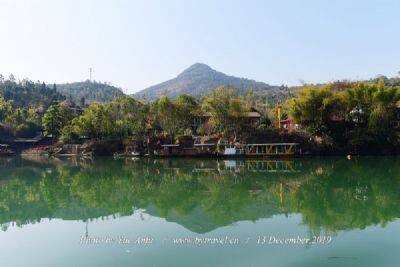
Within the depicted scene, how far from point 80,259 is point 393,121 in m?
42.0

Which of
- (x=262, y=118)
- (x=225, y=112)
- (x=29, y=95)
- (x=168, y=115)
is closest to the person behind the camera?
(x=225, y=112)

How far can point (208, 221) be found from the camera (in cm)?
1348

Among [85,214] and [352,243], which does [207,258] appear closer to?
[352,243]

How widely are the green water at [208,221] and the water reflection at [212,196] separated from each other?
0.16 ft

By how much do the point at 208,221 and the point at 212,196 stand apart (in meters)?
5.59

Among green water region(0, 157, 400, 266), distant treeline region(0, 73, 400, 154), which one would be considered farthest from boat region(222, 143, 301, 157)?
green water region(0, 157, 400, 266)

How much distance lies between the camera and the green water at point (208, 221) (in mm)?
9531

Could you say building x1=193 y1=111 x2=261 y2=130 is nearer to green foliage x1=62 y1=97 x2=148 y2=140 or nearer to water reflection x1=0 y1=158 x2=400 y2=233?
green foliage x1=62 y1=97 x2=148 y2=140

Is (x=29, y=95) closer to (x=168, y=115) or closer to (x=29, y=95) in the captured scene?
(x=29, y=95)

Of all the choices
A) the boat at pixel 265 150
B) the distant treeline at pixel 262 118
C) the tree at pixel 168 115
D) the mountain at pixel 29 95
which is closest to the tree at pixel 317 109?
the distant treeline at pixel 262 118

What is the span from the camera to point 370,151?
42.9 metres

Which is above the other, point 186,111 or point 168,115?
point 186,111

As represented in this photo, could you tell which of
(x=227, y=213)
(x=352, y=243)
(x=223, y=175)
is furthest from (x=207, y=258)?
(x=223, y=175)

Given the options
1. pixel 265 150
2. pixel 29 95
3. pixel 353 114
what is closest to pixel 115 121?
pixel 265 150
